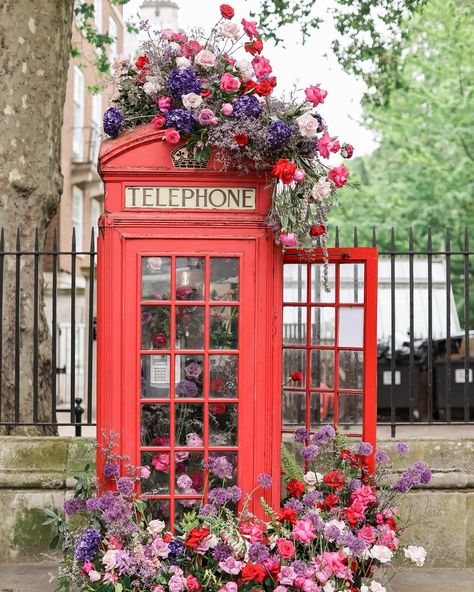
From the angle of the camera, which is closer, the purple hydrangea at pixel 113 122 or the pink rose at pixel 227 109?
the pink rose at pixel 227 109

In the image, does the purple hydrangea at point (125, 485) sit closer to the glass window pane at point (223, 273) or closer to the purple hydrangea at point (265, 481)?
the purple hydrangea at point (265, 481)

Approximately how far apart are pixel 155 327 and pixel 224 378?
0.48 meters

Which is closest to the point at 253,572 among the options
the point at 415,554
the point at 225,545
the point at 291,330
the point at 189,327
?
the point at 225,545

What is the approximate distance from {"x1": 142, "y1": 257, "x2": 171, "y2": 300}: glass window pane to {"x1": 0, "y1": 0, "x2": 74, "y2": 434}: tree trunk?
2.86 meters

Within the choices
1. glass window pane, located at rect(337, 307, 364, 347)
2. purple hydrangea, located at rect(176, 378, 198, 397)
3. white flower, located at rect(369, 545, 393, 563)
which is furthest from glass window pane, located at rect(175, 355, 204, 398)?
glass window pane, located at rect(337, 307, 364, 347)

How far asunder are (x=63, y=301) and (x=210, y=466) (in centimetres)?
1710

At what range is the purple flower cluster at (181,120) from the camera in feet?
17.0

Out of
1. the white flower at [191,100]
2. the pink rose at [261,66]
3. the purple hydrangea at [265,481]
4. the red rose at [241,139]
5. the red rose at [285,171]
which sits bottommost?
the purple hydrangea at [265,481]

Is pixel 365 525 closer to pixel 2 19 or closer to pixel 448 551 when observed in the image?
pixel 448 551

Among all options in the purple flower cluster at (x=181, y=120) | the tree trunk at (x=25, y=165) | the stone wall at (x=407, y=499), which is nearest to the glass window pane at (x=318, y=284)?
the stone wall at (x=407, y=499)

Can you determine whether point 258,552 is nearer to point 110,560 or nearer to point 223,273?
point 110,560

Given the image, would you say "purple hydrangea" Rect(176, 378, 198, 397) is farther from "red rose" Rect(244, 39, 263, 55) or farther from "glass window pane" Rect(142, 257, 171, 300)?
"red rose" Rect(244, 39, 263, 55)

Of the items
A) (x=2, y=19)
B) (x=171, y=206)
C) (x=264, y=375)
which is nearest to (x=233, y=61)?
(x=171, y=206)

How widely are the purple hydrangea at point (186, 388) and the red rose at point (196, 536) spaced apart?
74 cm
